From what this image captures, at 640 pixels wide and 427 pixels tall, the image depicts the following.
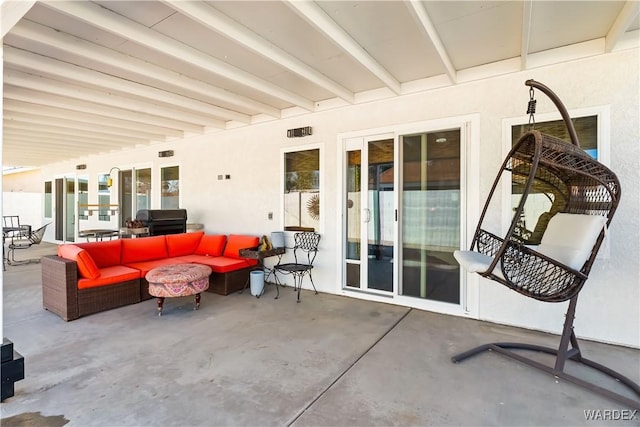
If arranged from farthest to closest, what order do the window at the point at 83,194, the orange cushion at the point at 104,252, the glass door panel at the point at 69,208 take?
1. the glass door panel at the point at 69,208
2. the window at the point at 83,194
3. the orange cushion at the point at 104,252

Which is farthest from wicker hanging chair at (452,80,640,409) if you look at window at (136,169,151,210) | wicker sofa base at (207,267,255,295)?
window at (136,169,151,210)

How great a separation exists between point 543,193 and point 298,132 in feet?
11.0

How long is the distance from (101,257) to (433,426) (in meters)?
4.47

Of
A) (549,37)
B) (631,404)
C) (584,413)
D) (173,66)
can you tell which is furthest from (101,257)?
(549,37)

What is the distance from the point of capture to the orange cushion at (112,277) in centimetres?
372

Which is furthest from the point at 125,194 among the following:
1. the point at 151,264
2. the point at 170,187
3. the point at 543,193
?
the point at 543,193

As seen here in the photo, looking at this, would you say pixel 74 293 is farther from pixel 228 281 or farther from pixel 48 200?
pixel 48 200

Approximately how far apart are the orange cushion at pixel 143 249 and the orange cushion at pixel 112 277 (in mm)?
262

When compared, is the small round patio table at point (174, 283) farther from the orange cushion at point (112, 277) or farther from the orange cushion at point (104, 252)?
the orange cushion at point (104, 252)

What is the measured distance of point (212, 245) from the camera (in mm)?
5418

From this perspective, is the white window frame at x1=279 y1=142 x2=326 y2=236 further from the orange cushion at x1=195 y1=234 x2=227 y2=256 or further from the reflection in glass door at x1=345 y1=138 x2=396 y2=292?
the orange cushion at x1=195 y1=234 x2=227 y2=256

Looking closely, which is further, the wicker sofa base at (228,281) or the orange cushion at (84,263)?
the wicker sofa base at (228,281)

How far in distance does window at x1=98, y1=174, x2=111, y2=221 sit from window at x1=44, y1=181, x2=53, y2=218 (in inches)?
139

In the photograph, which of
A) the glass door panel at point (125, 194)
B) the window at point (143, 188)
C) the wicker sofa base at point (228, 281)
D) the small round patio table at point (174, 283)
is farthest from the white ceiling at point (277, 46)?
the glass door panel at point (125, 194)
